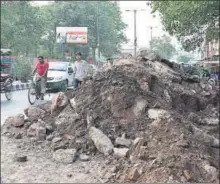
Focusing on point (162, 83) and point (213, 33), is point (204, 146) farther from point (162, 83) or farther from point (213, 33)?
point (213, 33)

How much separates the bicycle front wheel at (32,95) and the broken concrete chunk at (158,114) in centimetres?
553

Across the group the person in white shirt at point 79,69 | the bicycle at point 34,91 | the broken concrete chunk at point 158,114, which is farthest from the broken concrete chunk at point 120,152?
the bicycle at point 34,91

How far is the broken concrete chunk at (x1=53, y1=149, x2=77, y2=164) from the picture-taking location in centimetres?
630

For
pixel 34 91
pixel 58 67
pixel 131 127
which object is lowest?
pixel 131 127

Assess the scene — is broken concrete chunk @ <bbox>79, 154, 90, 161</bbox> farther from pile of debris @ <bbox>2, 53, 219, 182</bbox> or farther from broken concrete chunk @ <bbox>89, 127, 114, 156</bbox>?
broken concrete chunk @ <bbox>89, 127, 114, 156</bbox>

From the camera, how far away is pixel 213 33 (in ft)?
59.3

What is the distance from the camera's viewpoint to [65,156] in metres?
6.38

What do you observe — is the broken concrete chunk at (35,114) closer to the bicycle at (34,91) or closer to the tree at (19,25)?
the bicycle at (34,91)

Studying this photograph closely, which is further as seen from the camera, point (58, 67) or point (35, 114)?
point (58, 67)

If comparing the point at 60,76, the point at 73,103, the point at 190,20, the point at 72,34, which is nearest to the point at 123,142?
the point at 73,103

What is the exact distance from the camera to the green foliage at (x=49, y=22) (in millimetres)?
27578

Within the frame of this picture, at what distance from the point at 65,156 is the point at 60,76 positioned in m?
11.1

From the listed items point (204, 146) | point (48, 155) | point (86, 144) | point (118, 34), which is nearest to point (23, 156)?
point (48, 155)

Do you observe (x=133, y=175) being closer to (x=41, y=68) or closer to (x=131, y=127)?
(x=131, y=127)
